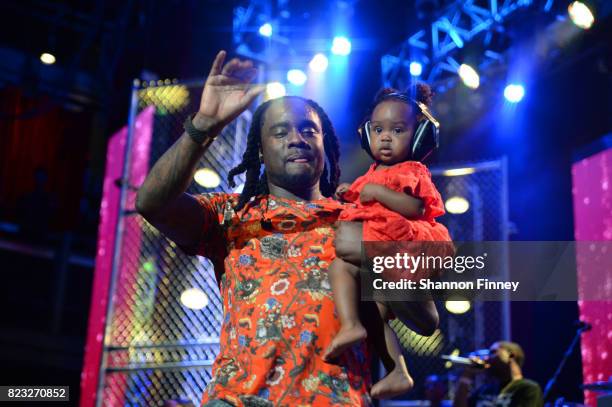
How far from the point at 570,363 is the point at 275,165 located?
20.0 feet

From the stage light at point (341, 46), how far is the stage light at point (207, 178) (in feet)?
8.40

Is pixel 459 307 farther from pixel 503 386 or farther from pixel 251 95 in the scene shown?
pixel 251 95

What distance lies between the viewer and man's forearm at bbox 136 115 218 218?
2.36 metres

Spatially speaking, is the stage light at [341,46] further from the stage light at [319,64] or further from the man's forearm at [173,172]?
the man's forearm at [173,172]

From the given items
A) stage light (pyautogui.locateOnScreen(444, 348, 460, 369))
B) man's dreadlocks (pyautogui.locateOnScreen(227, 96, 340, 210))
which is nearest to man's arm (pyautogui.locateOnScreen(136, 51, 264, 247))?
man's dreadlocks (pyautogui.locateOnScreen(227, 96, 340, 210))

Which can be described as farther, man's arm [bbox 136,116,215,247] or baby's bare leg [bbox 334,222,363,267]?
baby's bare leg [bbox 334,222,363,267]

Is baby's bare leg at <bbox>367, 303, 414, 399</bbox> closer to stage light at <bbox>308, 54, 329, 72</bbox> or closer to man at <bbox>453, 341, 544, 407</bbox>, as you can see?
man at <bbox>453, 341, 544, 407</bbox>

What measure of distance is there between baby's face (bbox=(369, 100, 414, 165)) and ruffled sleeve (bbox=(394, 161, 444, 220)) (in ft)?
0.19

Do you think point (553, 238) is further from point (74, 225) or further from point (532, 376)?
point (74, 225)

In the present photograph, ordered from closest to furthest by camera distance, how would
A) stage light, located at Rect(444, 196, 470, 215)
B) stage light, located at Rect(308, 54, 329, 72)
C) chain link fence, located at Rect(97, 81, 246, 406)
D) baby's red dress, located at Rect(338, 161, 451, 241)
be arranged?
baby's red dress, located at Rect(338, 161, 451, 241), chain link fence, located at Rect(97, 81, 246, 406), stage light, located at Rect(308, 54, 329, 72), stage light, located at Rect(444, 196, 470, 215)

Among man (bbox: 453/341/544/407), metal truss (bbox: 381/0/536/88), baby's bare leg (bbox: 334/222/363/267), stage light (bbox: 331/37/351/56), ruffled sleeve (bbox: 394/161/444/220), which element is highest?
metal truss (bbox: 381/0/536/88)

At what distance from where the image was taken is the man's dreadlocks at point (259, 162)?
9.55 feet

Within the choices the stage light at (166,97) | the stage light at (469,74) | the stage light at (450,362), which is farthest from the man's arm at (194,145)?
the stage light at (469,74)

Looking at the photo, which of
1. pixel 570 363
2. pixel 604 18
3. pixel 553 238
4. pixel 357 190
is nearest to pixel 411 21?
→ pixel 604 18
